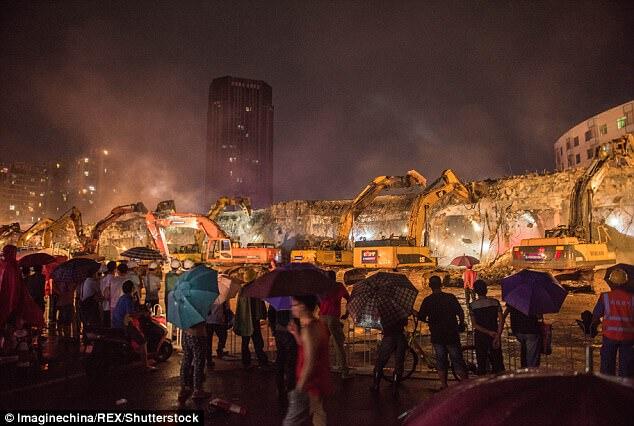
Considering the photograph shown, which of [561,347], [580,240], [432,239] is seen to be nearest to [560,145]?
[432,239]

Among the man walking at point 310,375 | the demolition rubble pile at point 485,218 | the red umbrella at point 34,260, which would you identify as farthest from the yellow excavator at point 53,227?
the man walking at point 310,375

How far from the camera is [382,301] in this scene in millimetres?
6742

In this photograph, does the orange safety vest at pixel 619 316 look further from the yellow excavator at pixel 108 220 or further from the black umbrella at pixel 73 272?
the yellow excavator at pixel 108 220

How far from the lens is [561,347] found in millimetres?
10547

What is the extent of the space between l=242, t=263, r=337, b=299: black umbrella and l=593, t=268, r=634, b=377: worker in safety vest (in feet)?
13.2

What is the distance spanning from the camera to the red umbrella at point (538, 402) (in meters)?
1.49

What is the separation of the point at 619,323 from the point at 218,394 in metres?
6.15

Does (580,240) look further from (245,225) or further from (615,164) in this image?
(245,225)

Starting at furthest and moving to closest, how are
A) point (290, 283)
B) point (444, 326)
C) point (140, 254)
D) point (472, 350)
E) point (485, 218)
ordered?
point (485, 218)
point (140, 254)
point (472, 350)
point (444, 326)
point (290, 283)

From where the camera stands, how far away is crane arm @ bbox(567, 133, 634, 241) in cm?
2311

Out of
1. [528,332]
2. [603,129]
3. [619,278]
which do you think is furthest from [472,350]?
[603,129]

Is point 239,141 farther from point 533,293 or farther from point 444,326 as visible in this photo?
point 533,293

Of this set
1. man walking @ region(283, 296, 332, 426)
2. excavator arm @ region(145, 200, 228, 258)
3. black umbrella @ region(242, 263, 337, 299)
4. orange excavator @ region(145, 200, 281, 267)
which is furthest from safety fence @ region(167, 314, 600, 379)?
excavator arm @ region(145, 200, 228, 258)

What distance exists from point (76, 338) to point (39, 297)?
59.3 inches
